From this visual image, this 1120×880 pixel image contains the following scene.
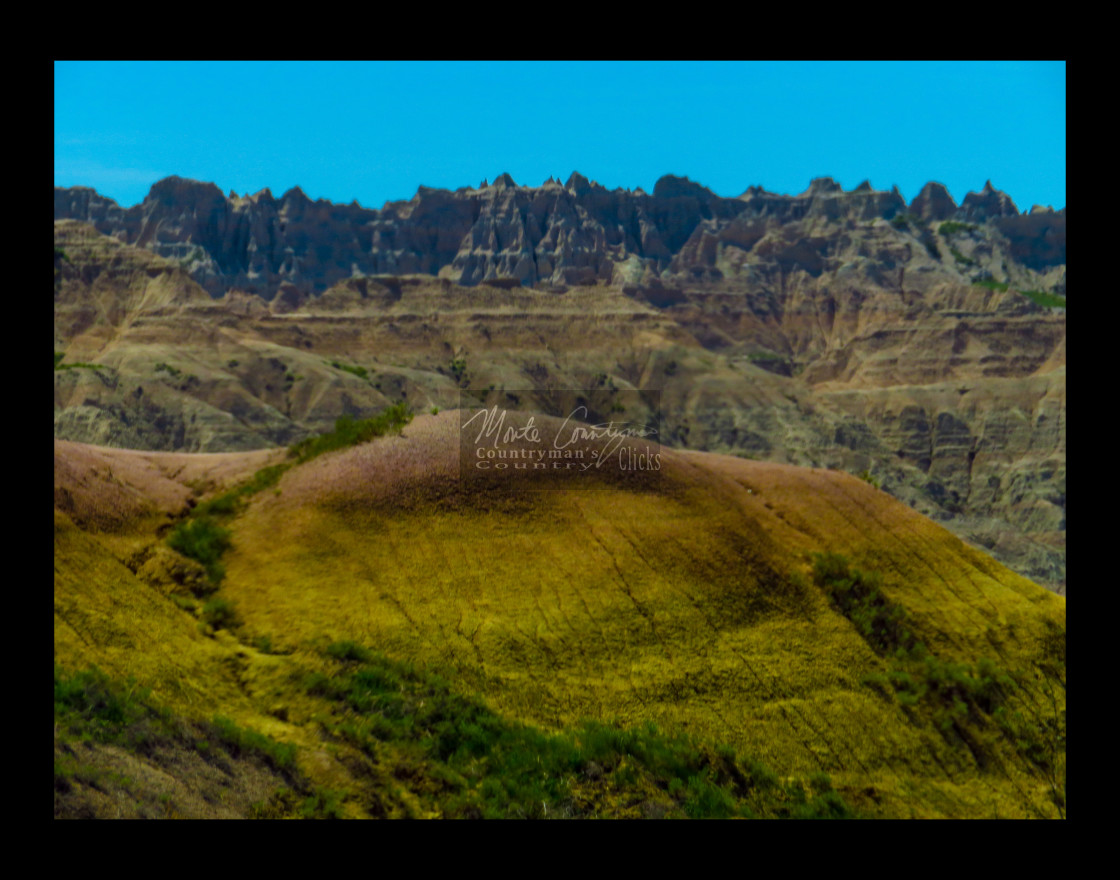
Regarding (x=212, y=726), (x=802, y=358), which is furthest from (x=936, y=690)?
(x=802, y=358)

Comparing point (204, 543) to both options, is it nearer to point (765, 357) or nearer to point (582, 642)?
point (582, 642)

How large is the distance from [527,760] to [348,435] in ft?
25.8

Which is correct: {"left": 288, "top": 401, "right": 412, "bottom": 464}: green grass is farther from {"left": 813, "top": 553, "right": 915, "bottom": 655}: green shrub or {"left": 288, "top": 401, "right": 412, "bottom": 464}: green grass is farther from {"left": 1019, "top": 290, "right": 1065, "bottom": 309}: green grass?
{"left": 1019, "top": 290, "right": 1065, "bottom": 309}: green grass

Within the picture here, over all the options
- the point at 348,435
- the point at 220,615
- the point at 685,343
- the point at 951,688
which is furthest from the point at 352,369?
the point at 951,688

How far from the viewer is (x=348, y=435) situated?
18578 mm

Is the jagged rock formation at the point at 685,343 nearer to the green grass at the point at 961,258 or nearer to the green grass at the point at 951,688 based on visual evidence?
the green grass at the point at 961,258

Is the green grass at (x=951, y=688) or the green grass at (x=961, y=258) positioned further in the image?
the green grass at (x=961, y=258)

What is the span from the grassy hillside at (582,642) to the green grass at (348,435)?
338 mm

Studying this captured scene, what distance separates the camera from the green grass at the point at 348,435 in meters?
18.5

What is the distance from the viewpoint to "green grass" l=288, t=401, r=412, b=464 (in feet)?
60.8

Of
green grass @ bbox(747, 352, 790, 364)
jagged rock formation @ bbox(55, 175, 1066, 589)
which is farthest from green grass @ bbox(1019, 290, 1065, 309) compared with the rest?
green grass @ bbox(747, 352, 790, 364)

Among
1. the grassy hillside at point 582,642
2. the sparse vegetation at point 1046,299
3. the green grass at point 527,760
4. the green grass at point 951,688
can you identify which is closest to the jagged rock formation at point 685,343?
the sparse vegetation at point 1046,299

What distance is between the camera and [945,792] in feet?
48.6
